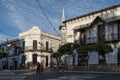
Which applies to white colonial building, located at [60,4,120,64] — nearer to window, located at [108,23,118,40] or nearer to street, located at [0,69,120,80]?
window, located at [108,23,118,40]

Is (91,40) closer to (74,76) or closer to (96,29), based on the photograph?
(96,29)

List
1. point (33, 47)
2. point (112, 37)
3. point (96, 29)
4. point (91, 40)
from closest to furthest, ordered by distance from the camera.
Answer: point (112, 37)
point (96, 29)
point (91, 40)
point (33, 47)

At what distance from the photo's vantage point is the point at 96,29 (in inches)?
1751

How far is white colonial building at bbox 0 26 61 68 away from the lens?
6406 cm

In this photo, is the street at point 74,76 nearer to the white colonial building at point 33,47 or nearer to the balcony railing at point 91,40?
the balcony railing at point 91,40

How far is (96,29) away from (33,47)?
23455mm

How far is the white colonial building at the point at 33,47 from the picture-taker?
64.1 metres

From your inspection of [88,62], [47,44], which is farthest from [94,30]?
[47,44]

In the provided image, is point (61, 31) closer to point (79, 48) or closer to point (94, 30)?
point (94, 30)

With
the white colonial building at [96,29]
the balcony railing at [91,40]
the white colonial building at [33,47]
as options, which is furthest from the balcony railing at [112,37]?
the white colonial building at [33,47]

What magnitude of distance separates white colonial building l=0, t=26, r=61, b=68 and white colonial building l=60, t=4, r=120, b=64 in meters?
14.3

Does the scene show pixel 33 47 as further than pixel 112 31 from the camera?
Yes

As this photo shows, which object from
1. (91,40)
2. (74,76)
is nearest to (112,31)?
(91,40)

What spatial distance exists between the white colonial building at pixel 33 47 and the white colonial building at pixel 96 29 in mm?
14333
